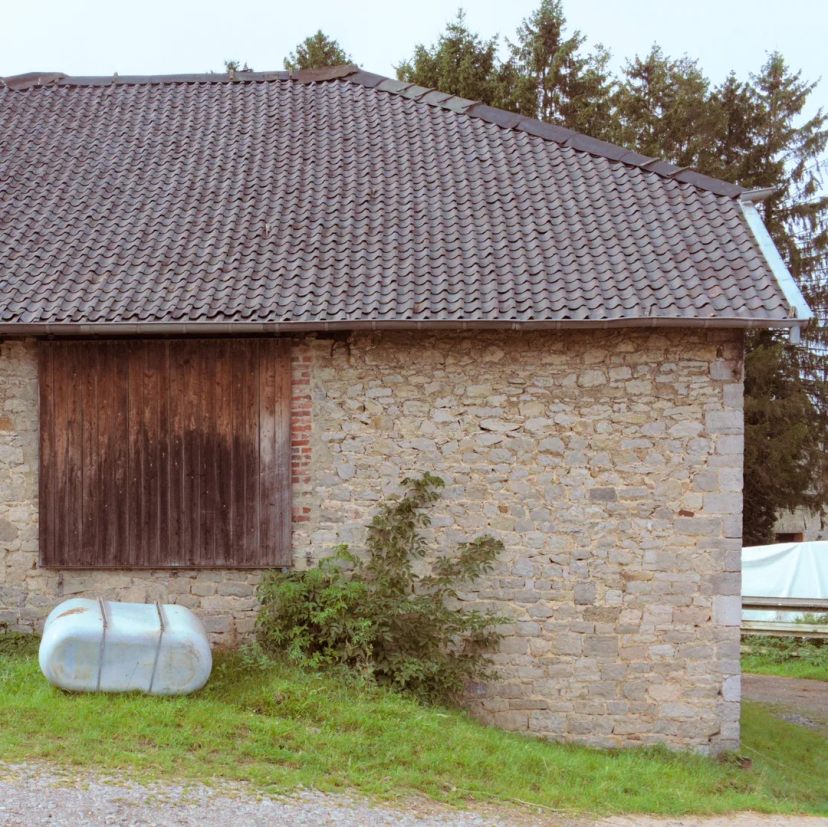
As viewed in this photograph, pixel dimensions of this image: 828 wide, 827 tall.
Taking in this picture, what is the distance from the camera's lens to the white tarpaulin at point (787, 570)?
598 inches

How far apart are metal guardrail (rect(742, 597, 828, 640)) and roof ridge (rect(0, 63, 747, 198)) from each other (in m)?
7.33

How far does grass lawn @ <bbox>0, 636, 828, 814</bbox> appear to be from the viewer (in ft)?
17.3

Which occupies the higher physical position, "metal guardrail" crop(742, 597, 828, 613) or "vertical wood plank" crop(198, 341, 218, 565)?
"vertical wood plank" crop(198, 341, 218, 565)

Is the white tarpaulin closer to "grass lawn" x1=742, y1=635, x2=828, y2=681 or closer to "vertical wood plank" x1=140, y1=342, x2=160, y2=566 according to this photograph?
"grass lawn" x1=742, y1=635, x2=828, y2=681

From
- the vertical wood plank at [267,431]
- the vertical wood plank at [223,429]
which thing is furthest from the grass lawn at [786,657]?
the vertical wood plank at [223,429]

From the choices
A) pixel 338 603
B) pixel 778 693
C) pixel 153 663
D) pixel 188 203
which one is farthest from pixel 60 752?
pixel 778 693

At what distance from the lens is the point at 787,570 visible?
15414 millimetres

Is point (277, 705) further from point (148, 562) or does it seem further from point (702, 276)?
point (702, 276)

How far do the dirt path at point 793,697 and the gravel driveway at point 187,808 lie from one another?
A: 18.1 ft

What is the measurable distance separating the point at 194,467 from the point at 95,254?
2.19 metres

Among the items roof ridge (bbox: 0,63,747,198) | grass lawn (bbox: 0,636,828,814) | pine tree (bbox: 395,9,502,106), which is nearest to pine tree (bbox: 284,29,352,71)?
pine tree (bbox: 395,9,502,106)

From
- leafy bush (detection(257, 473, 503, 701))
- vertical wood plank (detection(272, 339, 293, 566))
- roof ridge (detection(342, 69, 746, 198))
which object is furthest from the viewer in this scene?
roof ridge (detection(342, 69, 746, 198))

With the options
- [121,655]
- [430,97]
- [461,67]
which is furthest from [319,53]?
[121,655]

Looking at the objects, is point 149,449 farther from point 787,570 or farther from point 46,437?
point 787,570
